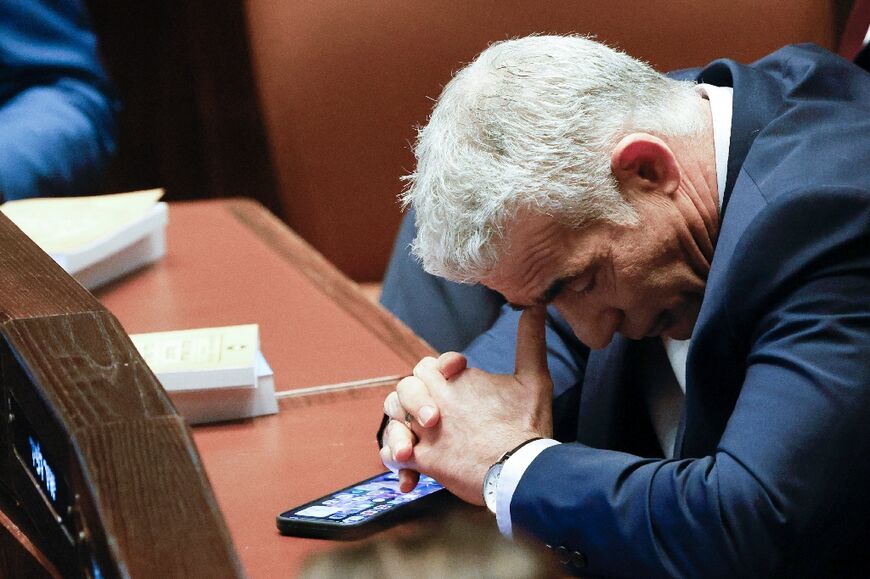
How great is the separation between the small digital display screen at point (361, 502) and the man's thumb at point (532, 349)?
169 millimetres

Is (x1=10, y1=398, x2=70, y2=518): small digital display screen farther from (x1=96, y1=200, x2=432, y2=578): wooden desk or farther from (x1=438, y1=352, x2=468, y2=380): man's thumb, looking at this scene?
(x1=438, y1=352, x2=468, y2=380): man's thumb

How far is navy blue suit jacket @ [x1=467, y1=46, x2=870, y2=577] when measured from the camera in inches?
40.9

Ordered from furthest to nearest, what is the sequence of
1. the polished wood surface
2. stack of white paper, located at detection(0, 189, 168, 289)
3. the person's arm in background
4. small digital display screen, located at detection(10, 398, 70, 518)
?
the person's arm in background → stack of white paper, located at detection(0, 189, 168, 289) → the polished wood surface → small digital display screen, located at detection(10, 398, 70, 518)

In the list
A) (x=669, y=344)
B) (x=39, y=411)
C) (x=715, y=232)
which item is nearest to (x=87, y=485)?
(x=39, y=411)

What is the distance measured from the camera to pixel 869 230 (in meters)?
1.10

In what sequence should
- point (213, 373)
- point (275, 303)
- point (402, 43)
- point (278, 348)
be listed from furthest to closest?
point (402, 43)
point (275, 303)
point (278, 348)
point (213, 373)

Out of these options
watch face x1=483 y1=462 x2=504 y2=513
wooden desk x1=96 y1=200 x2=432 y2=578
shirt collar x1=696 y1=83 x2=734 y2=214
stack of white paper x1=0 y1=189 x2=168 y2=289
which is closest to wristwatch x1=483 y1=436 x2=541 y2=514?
watch face x1=483 y1=462 x2=504 y2=513

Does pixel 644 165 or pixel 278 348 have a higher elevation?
pixel 644 165

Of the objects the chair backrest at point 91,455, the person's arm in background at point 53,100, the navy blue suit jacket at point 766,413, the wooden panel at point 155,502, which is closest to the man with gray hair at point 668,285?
the navy blue suit jacket at point 766,413

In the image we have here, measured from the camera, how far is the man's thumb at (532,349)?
1.26 metres

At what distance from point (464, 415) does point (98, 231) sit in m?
0.69

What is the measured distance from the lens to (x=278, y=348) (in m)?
1.49

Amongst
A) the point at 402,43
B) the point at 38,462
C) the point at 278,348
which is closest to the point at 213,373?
the point at 278,348

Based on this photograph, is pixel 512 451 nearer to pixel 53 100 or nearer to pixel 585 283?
pixel 585 283
